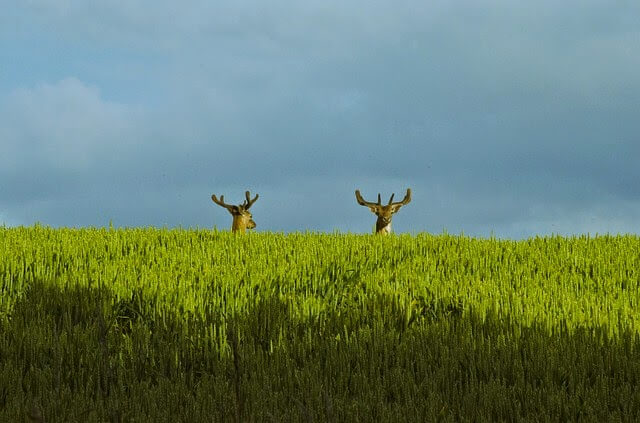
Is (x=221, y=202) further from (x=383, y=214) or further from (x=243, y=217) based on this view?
(x=383, y=214)

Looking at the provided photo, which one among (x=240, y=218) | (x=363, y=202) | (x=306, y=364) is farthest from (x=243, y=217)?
(x=306, y=364)

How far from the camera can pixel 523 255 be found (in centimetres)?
1334

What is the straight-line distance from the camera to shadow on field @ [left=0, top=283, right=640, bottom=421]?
5.39 m

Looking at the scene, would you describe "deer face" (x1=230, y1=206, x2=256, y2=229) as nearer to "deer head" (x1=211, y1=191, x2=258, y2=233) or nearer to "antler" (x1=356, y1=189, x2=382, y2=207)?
"deer head" (x1=211, y1=191, x2=258, y2=233)

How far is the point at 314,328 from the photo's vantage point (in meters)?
8.59

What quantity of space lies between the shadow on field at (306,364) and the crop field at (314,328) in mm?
29

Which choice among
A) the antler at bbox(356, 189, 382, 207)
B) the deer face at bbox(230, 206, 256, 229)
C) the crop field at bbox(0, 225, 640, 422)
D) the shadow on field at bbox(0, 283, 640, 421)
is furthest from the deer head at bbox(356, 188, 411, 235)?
the shadow on field at bbox(0, 283, 640, 421)

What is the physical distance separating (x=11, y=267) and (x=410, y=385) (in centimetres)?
677

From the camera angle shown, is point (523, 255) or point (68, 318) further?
point (523, 255)

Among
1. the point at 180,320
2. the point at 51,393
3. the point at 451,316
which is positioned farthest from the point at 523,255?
the point at 51,393

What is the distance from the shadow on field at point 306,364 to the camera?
5.39 m

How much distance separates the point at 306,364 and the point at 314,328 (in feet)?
5.69

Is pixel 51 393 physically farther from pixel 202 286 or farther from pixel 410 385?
pixel 202 286

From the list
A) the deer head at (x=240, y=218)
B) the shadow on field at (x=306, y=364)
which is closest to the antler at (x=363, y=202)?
the deer head at (x=240, y=218)
